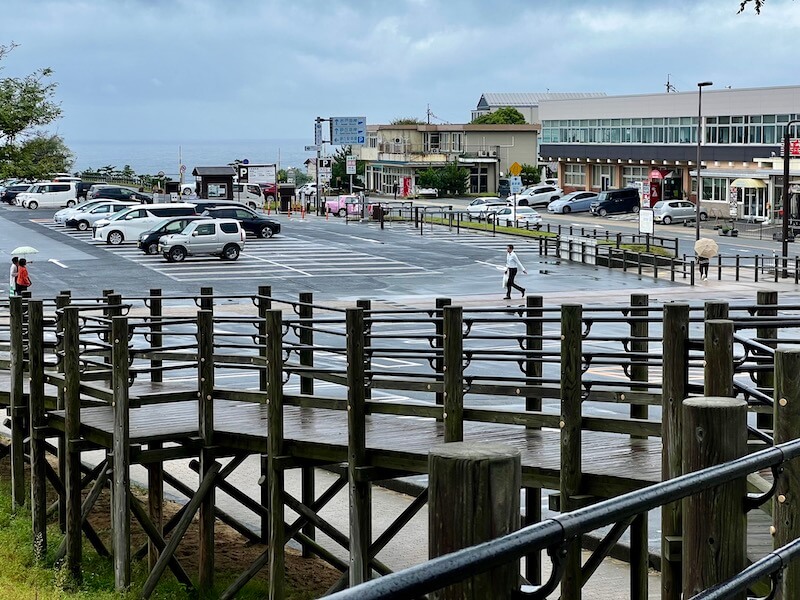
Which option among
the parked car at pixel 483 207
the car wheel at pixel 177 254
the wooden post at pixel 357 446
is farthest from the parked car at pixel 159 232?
the wooden post at pixel 357 446

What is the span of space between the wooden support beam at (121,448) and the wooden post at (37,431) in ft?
5.41

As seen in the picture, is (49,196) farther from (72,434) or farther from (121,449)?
(121,449)

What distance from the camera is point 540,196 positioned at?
3627 inches

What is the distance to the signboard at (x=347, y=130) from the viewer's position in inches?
3903

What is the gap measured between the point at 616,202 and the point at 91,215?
112 ft

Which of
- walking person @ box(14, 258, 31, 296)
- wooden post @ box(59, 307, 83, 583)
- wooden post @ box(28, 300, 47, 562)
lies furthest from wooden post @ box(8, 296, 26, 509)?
walking person @ box(14, 258, 31, 296)

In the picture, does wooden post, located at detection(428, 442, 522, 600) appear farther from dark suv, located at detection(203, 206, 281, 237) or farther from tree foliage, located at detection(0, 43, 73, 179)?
dark suv, located at detection(203, 206, 281, 237)

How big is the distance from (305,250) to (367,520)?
1697 inches

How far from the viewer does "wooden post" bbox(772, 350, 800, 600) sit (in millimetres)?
4949

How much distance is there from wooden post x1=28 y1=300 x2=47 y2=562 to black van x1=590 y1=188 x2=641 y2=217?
229 feet

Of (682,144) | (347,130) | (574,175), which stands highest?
(347,130)

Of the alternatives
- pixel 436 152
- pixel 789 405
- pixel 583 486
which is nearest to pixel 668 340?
pixel 583 486

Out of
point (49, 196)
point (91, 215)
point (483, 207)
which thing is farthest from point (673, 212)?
point (49, 196)

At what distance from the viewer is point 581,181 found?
3900 inches
